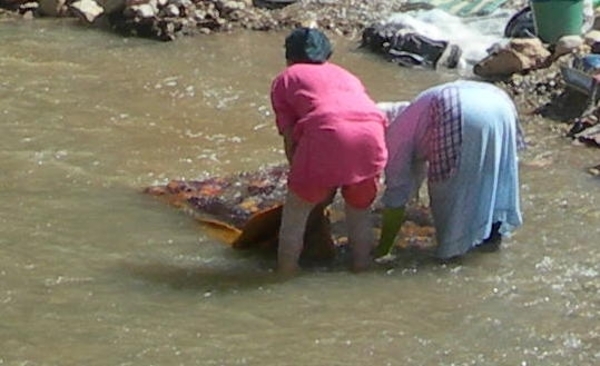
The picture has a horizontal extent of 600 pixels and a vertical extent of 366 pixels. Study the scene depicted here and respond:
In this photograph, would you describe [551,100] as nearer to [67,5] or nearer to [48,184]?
[48,184]

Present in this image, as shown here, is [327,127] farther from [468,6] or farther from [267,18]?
[267,18]

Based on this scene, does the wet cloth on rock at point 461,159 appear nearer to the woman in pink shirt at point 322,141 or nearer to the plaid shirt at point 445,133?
the plaid shirt at point 445,133

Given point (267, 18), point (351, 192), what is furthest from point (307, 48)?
point (267, 18)

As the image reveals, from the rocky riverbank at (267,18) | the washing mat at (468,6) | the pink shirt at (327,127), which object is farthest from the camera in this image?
the washing mat at (468,6)

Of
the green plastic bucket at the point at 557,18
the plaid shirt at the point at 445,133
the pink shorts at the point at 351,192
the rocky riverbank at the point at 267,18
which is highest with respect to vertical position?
the plaid shirt at the point at 445,133

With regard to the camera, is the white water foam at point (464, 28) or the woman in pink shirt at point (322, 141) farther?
the white water foam at point (464, 28)

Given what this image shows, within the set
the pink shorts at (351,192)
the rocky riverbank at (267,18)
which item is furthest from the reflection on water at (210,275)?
the rocky riverbank at (267,18)

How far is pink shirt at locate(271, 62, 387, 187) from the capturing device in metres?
6.30

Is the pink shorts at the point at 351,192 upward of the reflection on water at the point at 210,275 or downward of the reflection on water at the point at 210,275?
upward

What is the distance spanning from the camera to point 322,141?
20.6 feet

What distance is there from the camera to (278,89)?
6422 mm

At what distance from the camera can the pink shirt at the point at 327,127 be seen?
630 centimetres

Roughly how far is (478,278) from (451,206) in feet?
1.29

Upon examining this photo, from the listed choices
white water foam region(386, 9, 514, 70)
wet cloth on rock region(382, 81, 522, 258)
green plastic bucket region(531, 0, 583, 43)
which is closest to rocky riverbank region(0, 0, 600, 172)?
green plastic bucket region(531, 0, 583, 43)
